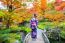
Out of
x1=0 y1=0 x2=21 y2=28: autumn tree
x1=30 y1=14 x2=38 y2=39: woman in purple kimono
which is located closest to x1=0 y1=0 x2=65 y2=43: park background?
x1=0 y1=0 x2=21 y2=28: autumn tree

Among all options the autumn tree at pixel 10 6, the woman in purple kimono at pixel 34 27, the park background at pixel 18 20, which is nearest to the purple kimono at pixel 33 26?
the woman in purple kimono at pixel 34 27

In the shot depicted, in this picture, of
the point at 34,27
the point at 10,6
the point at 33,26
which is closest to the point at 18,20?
the point at 10,6

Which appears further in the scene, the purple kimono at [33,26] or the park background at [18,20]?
the purple kimono at [33,26]

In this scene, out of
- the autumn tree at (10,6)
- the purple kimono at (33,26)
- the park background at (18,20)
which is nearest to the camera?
the park background at (18,20)

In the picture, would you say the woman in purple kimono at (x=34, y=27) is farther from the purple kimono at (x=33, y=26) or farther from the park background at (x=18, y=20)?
the park background at (x=18, y=20)

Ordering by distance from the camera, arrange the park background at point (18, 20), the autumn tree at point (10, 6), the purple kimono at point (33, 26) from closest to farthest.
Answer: the park background at point (18, 20), the autumn tree at point (10, 6), the purple kimono at point (33, 26)

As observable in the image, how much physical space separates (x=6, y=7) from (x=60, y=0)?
18.0 feet

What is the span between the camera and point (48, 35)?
14.7 metres

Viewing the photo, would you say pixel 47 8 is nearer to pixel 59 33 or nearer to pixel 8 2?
pixel 59 33

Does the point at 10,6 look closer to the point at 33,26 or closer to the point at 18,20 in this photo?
the point at 18,20

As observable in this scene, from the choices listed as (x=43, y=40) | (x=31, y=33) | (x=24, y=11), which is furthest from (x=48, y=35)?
(x=24, y=11)

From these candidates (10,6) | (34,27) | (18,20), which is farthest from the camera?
(34,27)

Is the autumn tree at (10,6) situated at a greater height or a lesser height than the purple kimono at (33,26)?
greater

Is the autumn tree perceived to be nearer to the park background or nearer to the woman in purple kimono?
the park background
